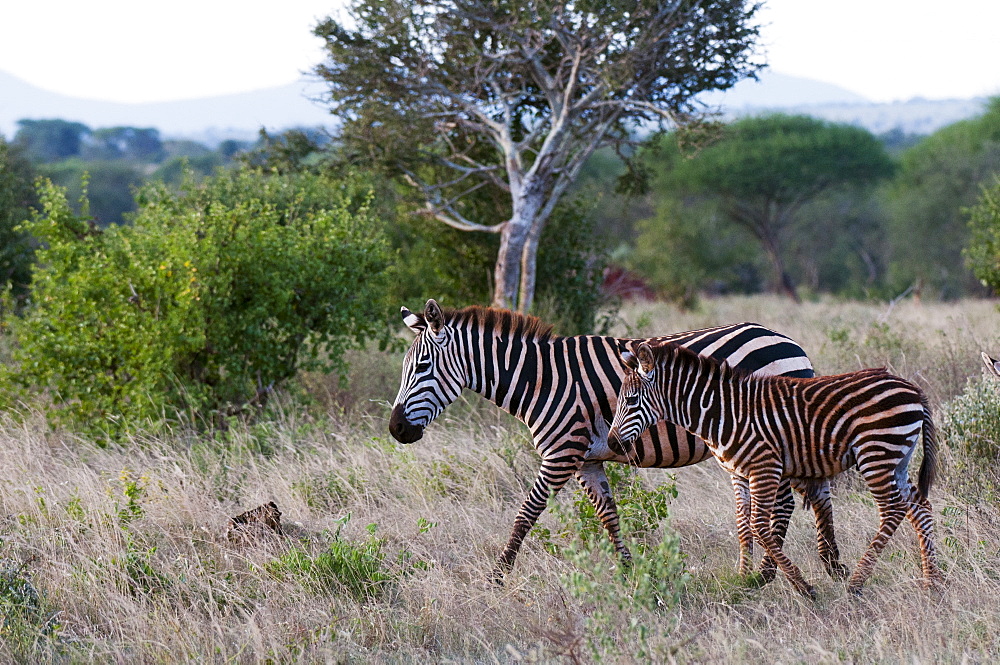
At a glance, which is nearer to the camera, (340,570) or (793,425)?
(793,425)

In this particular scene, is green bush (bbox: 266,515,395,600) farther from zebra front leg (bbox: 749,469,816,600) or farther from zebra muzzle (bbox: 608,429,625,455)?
zebra front leg (bbox: 749,469,816,600)

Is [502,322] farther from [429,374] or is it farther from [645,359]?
[645,359]

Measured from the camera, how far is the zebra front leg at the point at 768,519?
453 cm

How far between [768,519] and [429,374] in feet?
6.52

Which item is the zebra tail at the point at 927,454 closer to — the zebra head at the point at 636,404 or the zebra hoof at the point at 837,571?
the zebra hoof at the point at 837,571

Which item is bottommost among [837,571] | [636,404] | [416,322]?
[837,571]

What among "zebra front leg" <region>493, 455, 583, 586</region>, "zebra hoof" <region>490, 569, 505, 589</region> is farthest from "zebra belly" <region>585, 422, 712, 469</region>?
"zebra hoof" <region>490, 569, 505, 589</region>

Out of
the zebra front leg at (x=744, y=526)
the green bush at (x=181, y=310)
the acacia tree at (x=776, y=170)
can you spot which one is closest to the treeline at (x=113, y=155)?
the acacia tree at (x=776, y=170)

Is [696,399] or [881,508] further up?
[696,399]

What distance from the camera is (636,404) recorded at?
14.9ft

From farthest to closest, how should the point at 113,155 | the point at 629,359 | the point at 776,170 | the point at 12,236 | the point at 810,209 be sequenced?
the point at 113,155, the point at 810,209, the point at 776,170, the point at 12,236, the point at 629,359

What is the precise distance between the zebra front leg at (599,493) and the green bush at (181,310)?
3850 millimetres

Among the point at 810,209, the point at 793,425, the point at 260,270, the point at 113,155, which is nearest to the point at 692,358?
the point at 793,425

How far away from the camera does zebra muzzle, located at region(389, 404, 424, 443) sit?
506 cm
